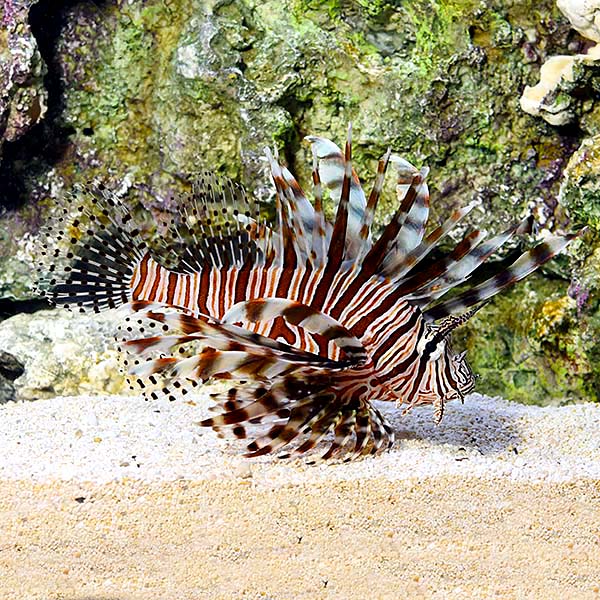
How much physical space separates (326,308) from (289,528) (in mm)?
944

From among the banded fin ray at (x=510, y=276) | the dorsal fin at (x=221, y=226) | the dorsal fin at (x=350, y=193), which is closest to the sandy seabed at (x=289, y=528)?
the banded fin ray at (x=510, y=276)

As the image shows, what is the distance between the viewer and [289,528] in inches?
97.8

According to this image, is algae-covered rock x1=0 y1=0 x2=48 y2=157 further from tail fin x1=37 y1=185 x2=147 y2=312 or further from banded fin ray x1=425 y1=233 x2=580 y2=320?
banded fin ray x1=425 y1=233 x2=580 y2=320

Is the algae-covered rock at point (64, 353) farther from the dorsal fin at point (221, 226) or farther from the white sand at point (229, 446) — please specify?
the dorsal fin at point (221, 226)

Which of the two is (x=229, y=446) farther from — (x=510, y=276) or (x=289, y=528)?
(x=510, y=276)

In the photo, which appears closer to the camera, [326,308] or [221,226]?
[326,308]

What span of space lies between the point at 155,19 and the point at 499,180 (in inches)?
102

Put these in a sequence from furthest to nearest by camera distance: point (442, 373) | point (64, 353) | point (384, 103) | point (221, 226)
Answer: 1. point (64, 353)
2. point (384, 103)
3. point (221, 226)
4. point (442, 373)

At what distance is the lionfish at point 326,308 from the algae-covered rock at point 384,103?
1.50 m

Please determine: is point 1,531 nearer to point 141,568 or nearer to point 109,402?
point 141,568

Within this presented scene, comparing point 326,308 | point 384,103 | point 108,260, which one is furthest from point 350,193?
point 384,103

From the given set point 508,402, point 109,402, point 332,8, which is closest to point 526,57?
point 332,8

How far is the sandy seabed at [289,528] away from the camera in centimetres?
238

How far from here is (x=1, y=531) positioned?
2416mm
